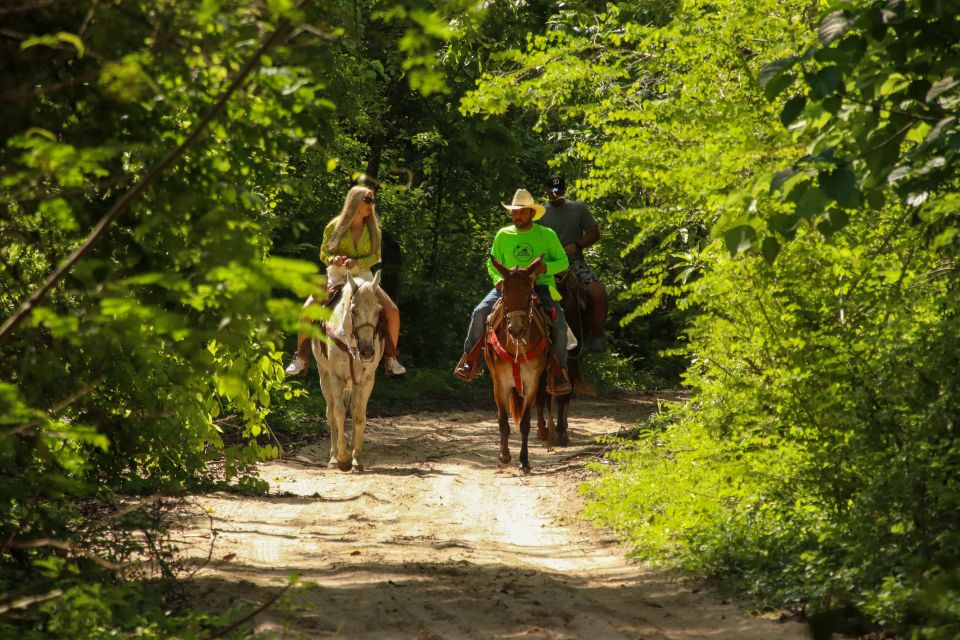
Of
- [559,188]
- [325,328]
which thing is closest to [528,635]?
[325,328]

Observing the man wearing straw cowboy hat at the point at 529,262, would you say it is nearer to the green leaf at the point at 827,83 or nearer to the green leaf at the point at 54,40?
the green leaf at the point at 827,83

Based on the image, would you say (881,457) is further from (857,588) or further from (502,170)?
(502,170)

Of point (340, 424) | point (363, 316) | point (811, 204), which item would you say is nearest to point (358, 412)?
point (340, 424)

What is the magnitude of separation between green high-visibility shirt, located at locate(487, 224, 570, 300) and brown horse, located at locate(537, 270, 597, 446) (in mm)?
1142

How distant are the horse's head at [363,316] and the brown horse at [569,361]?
241 centimetres

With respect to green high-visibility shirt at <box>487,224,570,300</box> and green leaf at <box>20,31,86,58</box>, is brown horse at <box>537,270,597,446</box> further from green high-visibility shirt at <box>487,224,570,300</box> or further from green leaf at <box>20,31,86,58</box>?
green leaf at <box>20,31,86,58</box>

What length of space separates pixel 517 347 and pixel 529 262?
1.22 meters

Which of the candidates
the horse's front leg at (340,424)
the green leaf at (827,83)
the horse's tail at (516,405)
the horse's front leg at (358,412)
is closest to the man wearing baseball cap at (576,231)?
the horse's tail at (516,405)

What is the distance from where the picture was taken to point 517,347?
13336 millimetres

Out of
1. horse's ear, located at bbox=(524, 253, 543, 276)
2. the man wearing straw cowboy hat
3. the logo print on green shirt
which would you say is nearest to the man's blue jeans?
the man wearing straw cowboy hat

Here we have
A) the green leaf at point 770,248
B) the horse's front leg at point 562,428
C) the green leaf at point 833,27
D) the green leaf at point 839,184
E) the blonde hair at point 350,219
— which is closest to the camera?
the green leaf at point 839,184

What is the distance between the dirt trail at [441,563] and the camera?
627cm

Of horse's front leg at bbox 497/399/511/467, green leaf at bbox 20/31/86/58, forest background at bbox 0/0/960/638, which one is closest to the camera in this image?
green leaf at bbox 20/31/86/58

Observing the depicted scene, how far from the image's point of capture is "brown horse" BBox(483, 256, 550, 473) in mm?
13141
